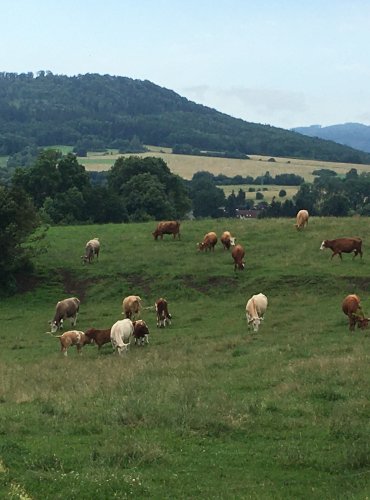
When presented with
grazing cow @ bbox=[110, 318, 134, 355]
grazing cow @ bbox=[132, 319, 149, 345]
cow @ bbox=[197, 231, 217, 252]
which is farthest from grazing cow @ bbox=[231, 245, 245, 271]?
grazing cow @ bbox=[110, 318, 134, 355]

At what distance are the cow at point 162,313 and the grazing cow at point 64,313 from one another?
426 cm

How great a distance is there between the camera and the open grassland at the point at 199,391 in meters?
10.2

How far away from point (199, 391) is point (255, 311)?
37.1 ft

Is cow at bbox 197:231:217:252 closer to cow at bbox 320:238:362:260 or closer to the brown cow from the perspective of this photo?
the brown cow

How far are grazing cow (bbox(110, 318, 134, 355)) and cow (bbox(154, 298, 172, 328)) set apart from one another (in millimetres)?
3756

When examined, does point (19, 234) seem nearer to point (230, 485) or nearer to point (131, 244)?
point (131, 244)

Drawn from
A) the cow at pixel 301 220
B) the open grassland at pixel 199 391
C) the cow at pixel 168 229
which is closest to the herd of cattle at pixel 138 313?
the open grassland at pixel 199 391

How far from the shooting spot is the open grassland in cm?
1017

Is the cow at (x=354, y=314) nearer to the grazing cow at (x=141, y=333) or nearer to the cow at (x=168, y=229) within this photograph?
the grazing cow at (x=141, y=333)

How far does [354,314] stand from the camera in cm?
2439

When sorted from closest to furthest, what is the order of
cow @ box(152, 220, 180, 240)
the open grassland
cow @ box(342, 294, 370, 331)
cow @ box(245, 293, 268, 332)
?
1. the open grassland
2. cow @ box(342, 294, 370, 331)
3. cow @ box(245, 293, 268, 332)
4. cow @ box(152, 220, 180, 240)

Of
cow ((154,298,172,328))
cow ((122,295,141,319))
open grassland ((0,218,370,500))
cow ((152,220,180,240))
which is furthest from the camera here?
cow ((152,220,180,240))

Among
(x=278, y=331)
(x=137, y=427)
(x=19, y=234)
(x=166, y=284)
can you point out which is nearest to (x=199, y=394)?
(x=137, y=427)

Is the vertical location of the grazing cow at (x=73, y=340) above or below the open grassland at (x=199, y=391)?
below
